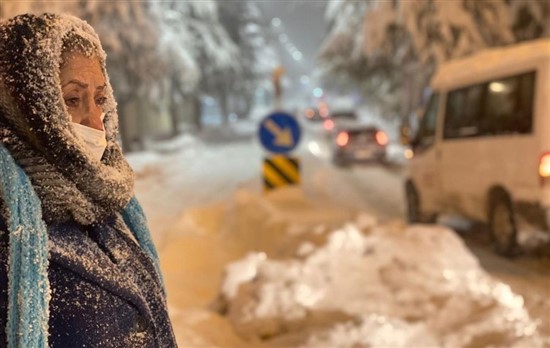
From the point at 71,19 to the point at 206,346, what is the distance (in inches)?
130

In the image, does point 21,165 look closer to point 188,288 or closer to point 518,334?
point 518,334

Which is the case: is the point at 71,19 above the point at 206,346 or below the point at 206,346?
above

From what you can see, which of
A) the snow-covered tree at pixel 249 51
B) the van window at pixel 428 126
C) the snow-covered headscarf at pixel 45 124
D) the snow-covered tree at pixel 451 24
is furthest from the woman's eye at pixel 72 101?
the snow-covered tree at pixel 249 51

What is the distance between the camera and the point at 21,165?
168 centimetres

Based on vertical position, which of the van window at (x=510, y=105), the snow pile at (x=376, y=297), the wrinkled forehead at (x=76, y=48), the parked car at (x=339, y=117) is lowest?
the snow pile at (x=376, y=297)

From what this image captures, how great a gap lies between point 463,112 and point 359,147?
14.7 metres

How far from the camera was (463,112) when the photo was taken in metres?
9.32

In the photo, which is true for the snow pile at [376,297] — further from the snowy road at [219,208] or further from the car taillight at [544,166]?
the car taillight at [544,166]

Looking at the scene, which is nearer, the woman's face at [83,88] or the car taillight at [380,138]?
the woman's face at [83,88]

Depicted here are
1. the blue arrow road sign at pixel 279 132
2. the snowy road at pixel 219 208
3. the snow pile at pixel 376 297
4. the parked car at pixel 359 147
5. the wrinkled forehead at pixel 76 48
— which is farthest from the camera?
the parked car at pixel 359 147

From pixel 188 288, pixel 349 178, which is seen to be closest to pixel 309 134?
pixel 349 178

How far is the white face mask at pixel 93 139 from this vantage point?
1.78m

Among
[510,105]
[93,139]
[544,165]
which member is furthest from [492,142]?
[93,139]

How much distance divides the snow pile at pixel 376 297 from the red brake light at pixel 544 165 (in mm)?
1390
